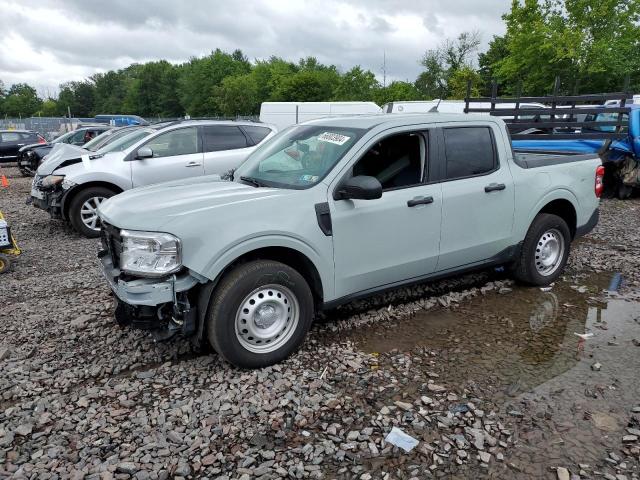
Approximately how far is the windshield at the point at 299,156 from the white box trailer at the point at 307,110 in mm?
15418

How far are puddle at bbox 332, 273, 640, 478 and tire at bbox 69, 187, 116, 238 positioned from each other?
18.2 feet

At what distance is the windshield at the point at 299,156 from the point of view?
390 centimetres

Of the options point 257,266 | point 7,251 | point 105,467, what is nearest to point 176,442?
point 105,467

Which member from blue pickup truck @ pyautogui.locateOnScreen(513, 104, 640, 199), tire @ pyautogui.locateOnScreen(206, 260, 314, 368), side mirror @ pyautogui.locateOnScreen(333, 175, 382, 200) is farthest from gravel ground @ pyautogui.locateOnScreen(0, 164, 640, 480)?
blue pickup truck @ pyautogui.locateOnScreen(513, 104, 640, 199)

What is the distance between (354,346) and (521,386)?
1302 millimetres

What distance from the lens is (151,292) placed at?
3256 mm

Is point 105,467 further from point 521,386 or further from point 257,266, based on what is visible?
point 521,386

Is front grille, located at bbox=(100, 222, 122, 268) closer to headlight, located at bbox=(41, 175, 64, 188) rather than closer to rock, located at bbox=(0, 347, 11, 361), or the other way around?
rock, located at bbox=(0, 347, 11, 361)

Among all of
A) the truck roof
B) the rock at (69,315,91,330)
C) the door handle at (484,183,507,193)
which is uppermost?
the truck roof

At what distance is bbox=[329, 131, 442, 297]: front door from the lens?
12.5ft

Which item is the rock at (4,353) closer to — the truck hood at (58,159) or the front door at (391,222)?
the front door at (391,222)

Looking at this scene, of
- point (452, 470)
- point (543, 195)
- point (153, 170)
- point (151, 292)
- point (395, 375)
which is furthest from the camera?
point (153, 170)

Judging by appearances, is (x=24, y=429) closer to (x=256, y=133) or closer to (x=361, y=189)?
(x=361, y=189)

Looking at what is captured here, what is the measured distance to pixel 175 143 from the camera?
838cm
